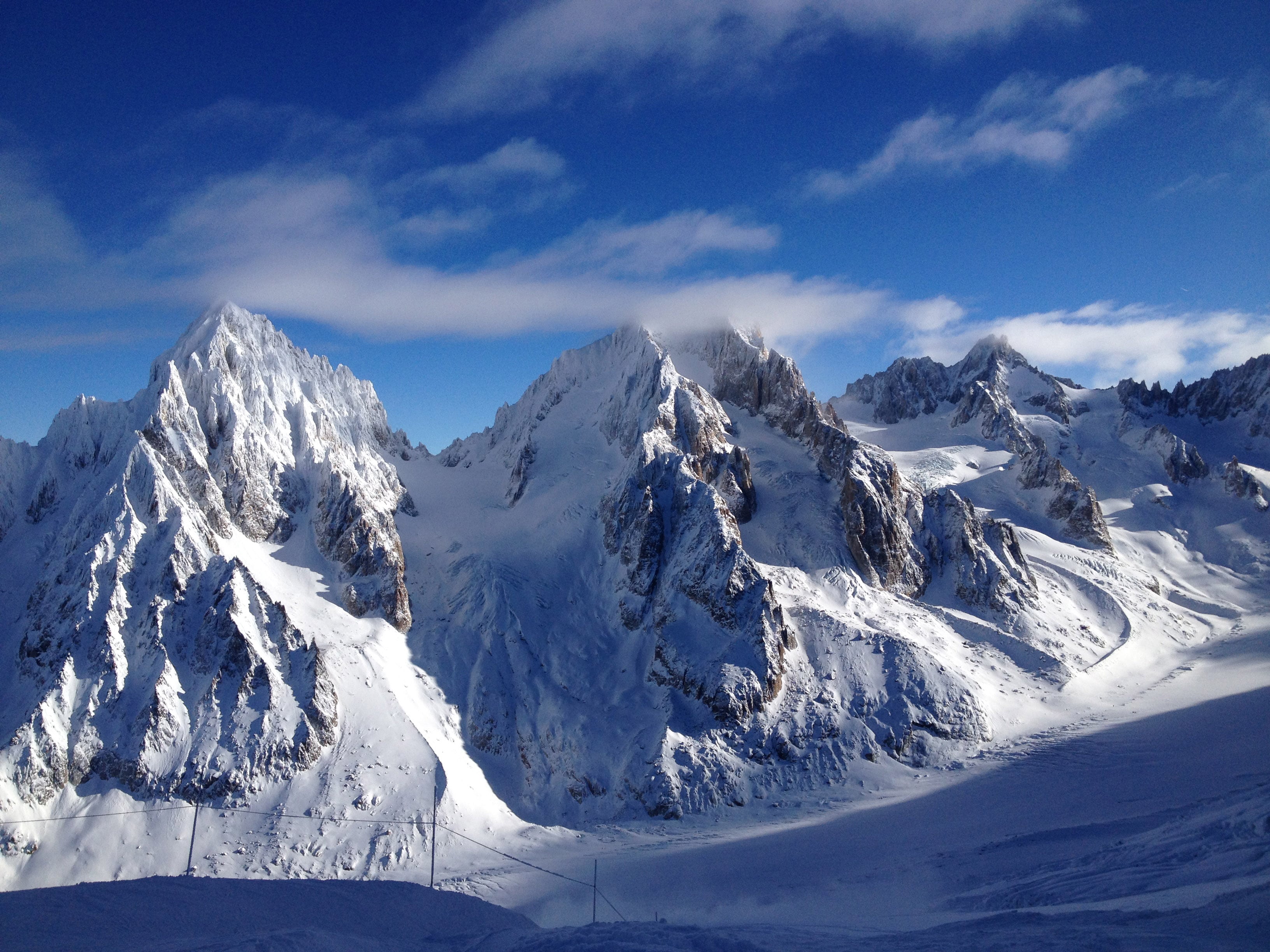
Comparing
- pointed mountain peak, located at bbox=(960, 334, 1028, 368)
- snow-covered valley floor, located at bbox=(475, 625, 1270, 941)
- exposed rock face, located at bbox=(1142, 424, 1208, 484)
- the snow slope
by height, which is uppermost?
pointed mountain peak, located at bbox=(960, 334, 1028, 368)

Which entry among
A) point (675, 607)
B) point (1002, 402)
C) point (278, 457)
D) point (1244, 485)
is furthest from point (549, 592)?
point (1244, 485)

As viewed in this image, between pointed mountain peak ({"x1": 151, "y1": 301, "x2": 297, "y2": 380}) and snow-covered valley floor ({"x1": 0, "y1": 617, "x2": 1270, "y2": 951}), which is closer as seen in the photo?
snow-covered valley floor ({"x1": 0, "y1": 617, "x2": 1270, "y2": 951})

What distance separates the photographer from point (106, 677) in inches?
2436

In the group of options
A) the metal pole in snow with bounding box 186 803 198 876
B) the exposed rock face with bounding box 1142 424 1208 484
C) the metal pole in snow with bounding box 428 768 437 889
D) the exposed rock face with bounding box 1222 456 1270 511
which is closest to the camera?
the metal pole in snow with bounding box 428 768 437 889

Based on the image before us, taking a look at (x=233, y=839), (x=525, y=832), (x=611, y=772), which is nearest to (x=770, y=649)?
(x=611, y=772)

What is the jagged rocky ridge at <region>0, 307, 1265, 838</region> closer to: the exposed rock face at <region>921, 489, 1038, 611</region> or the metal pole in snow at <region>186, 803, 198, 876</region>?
the exposed rock face at <region>921, 489, 1038, 611</region>

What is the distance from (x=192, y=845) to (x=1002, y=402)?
5770 inches

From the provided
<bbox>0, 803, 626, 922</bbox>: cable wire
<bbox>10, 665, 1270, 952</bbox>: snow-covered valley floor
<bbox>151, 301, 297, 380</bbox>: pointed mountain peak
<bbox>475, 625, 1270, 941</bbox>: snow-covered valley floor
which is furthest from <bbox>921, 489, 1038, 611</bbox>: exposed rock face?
<bbox>151, 301, 297, 380</bbox>: pointed mountain peak

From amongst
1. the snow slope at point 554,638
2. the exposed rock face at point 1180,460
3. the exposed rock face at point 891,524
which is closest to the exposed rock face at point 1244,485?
the exposed rock face at point 1180,460

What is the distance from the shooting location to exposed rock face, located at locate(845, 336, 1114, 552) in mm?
116312

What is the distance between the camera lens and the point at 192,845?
5275 cm

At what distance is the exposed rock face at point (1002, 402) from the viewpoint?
116312 millimetres

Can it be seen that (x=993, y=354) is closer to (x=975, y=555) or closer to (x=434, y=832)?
(x=975, y=555)

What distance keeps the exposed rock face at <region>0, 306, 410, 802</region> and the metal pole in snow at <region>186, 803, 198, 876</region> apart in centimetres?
261
